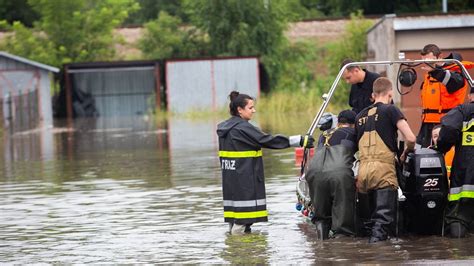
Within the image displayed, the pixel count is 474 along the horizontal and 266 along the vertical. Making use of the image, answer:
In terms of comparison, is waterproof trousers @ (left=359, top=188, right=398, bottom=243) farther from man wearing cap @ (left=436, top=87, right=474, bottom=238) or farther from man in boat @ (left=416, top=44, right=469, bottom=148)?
man in boat @ (left=416, top=44, right=469, bottom=148)

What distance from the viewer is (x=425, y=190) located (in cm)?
1159

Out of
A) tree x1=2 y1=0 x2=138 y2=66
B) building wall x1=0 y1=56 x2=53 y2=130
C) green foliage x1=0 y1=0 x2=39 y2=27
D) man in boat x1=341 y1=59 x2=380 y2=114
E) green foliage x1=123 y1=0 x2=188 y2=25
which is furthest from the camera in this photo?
green foliage x1=123 y1=0 x2=188 y2=25

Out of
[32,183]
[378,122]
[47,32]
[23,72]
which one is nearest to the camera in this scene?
[378,122]

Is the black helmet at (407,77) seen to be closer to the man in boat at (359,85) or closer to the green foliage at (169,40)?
the man in boat at (359,85)

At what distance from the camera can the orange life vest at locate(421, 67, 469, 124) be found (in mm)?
13844

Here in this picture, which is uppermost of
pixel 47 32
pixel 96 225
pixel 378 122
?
pixel 47 32

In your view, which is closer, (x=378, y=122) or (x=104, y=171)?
(x=378, y=122)

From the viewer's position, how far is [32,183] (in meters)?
Answer: 19.9

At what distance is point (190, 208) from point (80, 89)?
42.9 metres

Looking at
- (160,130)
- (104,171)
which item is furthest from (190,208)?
(160,130)

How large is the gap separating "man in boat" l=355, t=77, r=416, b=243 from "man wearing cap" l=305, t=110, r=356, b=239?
0.14 m

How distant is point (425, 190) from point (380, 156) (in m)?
0.58

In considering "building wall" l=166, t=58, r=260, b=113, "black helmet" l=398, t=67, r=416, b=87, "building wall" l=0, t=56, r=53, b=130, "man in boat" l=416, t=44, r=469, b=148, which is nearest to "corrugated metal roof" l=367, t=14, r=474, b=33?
"building wall" l=166, t=58, r=260, b=113

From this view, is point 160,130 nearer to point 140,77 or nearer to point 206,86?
point 206,86
